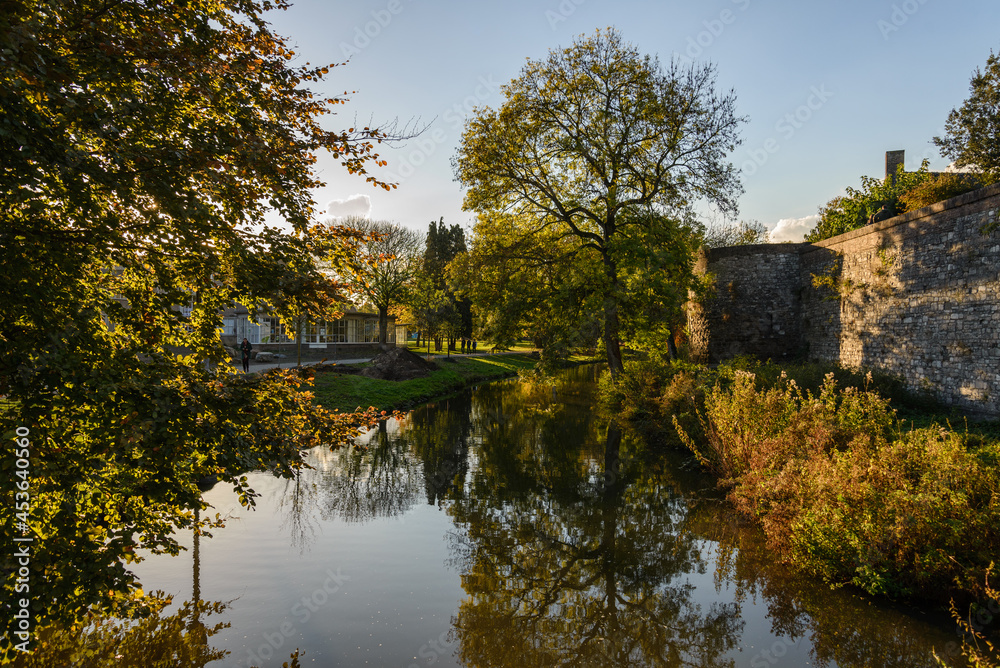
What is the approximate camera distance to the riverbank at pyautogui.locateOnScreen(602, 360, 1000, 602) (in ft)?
19.0

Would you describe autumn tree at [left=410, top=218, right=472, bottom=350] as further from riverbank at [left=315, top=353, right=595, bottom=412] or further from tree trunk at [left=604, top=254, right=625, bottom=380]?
tree trunk at [left=604, top=254, right=625, bottom=380]

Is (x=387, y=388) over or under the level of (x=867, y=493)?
under

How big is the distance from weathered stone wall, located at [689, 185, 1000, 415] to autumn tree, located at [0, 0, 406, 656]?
13.0 metres

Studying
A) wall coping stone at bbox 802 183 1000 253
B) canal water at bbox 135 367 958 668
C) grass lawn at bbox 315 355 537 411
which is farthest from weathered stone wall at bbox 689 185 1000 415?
grass lawn at bbox 315 355 537 411

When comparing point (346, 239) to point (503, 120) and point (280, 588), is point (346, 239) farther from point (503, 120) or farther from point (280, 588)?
point (503, 120)

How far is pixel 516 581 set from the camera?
7.39 m

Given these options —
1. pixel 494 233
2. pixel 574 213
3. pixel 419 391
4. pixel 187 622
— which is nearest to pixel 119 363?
pixel 187 622

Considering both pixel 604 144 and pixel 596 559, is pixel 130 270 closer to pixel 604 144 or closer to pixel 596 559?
pixel 596 559

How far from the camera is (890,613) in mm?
6113

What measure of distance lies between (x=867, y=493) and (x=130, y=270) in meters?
7.97

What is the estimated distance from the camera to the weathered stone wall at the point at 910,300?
439 inches

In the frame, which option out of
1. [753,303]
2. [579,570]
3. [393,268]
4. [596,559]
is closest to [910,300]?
[753,303]

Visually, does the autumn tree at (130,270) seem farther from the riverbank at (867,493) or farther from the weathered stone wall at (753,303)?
the weathered stone wall at (753,303)

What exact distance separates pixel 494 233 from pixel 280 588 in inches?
579
